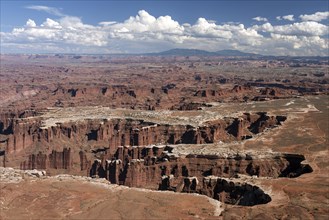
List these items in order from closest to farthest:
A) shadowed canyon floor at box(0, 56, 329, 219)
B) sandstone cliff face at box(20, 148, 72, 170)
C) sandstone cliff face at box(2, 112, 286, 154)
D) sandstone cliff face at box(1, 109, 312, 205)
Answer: shadowed canyon floor at box(0, 56, 329, 219) < sandstone cliff face at box(1, 109, 312, 205) < sandstone cliff face at box(20, 148, 72, 170) < sandstone cliff face at box(2, 112, 286, 154)

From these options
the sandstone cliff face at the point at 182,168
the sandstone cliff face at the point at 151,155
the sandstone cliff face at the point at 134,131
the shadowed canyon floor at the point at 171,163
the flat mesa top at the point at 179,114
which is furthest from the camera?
the flat mesa top at the point at 179,114

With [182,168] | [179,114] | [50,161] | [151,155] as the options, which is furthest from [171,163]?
[179,114]

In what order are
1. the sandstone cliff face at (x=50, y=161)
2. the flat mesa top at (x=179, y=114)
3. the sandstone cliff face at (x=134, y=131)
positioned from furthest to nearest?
the flat mesa top at (x=179, y=114)
the sandstone cliff face at (x=134, y=131)
the sandstone cliff face at (x=50, y=161)

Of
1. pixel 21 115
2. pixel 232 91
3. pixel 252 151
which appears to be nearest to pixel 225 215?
pixel 252 151

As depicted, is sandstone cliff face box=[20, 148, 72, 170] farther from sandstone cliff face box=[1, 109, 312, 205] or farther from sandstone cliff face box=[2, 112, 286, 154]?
sandstone cliff face box=[2, 112, 286, 154]

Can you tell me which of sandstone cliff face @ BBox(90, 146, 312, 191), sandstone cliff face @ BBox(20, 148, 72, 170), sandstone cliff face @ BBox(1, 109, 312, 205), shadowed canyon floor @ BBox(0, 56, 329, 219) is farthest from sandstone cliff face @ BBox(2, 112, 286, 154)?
sandstone cliff face @ BBox(90, 146, 312, 191)

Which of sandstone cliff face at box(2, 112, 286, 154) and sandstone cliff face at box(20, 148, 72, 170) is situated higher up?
sandstone cliff face at box(2, 112, 286, 154)

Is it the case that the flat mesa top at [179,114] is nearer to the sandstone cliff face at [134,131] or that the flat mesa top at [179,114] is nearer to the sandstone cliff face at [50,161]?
the sandstone cliff face at [134,131]

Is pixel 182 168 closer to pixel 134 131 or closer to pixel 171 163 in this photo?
pixel 171 163

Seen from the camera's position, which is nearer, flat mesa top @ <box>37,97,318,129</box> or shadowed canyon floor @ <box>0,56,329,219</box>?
shadowed canyon floor @ <box>0,56,329,219</box>

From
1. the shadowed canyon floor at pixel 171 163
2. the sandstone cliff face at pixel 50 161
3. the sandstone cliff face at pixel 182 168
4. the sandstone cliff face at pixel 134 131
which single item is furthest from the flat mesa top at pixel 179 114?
the sandstone cliff face at pixel 182 168

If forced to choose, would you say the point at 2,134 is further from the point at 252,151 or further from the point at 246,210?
the point at 246,210
